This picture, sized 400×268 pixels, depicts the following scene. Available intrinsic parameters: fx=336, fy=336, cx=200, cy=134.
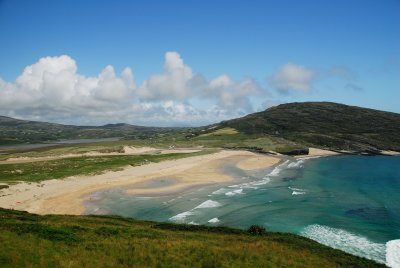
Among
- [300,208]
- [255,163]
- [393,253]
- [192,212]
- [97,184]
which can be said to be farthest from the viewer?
[255,163]

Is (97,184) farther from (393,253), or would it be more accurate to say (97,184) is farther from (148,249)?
(393,253)

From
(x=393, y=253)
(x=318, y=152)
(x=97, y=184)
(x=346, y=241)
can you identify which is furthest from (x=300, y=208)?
(x=318, y=152)

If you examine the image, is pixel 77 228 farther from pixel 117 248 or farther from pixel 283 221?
pixel 283 221

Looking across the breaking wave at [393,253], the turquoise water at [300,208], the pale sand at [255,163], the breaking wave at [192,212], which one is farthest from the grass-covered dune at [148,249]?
the pale sand at [255,163]

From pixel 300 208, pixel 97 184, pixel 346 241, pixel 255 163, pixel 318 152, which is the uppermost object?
pixel 318 152

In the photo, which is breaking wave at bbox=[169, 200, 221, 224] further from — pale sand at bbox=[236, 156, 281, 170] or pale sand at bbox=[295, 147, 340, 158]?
pale sand at bbox=[295, 147, 340, 158]

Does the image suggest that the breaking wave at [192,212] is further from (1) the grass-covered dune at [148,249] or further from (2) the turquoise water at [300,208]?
(1) the grass-covered dune at [148,249]

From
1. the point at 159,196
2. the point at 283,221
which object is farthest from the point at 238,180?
the point at 283,221
